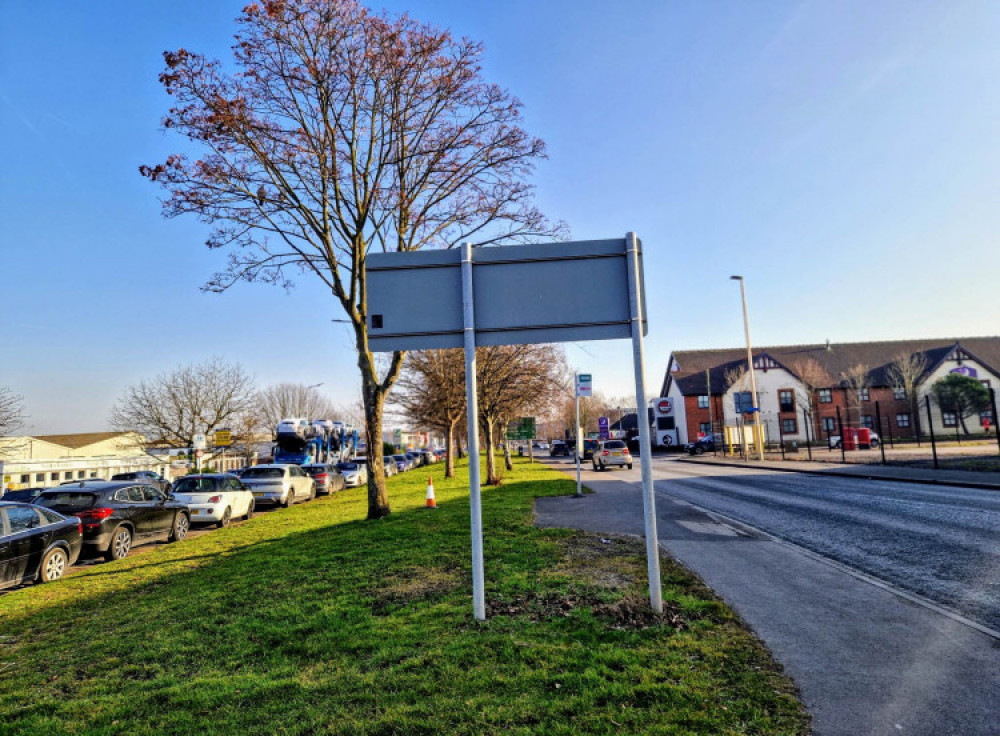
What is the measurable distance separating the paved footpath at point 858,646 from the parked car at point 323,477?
66.9 ft

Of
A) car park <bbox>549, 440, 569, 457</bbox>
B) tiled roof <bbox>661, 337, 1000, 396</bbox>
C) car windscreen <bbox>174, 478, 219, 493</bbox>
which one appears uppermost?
tiled roof <bbox>661, 337, 1000, 396</bbox>

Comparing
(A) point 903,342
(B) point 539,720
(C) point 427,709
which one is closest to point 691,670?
(B) point 539,720

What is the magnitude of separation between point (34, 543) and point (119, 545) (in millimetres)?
2431

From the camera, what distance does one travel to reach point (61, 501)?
35.6ft

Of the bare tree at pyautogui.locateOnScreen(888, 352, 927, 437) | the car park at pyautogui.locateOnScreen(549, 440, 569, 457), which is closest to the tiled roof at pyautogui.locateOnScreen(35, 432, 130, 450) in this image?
the car park at pyautogui.locateOnScreen(549, 440, 569, 457)

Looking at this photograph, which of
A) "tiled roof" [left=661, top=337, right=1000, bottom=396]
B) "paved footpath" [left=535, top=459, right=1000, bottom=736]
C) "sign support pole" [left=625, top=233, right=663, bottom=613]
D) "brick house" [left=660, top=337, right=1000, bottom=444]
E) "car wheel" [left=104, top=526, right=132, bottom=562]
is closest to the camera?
"paved footpath" [left=535, top=459, right=1000, bottom=736]

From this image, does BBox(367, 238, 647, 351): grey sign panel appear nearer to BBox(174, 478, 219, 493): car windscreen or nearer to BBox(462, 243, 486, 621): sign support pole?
BBox(462, 243, 486, 621): sign support pole

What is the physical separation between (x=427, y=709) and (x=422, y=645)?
3.72 ft

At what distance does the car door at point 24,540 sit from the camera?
8.49 m

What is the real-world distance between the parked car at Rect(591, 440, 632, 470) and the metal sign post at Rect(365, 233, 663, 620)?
97.4 ft

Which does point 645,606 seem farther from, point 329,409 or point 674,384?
point 329,409

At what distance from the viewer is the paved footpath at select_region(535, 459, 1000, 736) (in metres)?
3.31

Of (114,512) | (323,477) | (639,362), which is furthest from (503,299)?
(323,477)

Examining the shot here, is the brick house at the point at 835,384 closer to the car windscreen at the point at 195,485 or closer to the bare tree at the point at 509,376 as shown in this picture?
the bare tree at the point at 509,376
